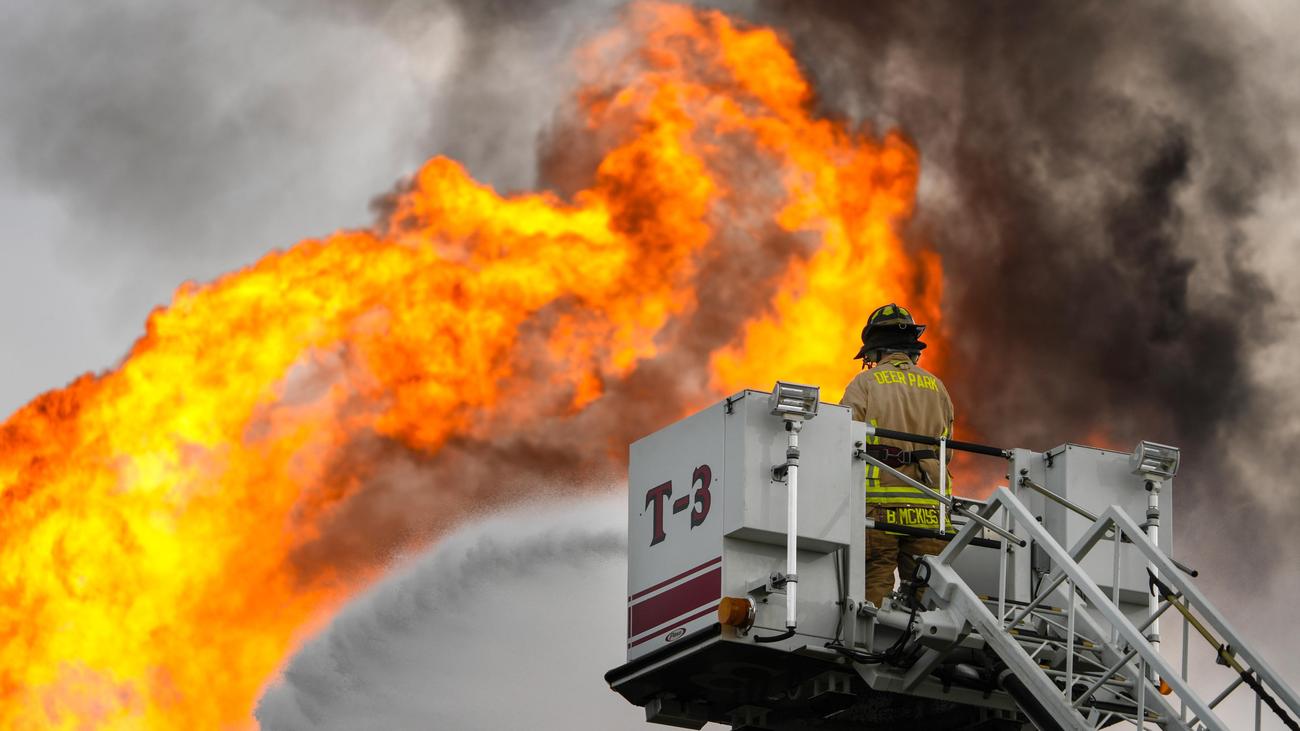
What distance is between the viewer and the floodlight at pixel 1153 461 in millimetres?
22875

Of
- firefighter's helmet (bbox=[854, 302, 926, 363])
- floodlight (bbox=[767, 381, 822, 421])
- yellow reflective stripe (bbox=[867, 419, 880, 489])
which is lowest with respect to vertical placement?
yellow reflective stripe (bbox=[867, 419, 880, 489])

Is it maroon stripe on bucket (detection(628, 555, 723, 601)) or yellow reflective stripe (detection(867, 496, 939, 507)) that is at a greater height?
yellow reflective stripe (detection(867, 496, 939, 507))

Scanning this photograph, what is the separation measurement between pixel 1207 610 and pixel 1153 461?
3.74m

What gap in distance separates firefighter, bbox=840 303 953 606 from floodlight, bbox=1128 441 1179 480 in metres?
1.76

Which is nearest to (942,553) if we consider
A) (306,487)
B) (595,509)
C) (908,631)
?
(908,631)

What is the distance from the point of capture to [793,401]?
21.4 m

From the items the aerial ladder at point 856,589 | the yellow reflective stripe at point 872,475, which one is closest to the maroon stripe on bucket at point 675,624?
the aerial ladder at point 856,589

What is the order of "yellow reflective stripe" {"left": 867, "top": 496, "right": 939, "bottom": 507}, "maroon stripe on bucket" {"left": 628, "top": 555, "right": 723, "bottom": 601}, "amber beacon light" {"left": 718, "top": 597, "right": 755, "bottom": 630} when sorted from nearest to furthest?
"amber beacon light" {"left": 718, "top": 597, "right": 755, "bottom": 630}
"maroon stripe on bucket" {"left": 628, "top": 555, "right": 723, "bottom": 601}
"yellow reflective stripe" {"left": 867, "top": 496, "right": 939, "bottom": 507}

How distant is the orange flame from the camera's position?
3388 centimetres

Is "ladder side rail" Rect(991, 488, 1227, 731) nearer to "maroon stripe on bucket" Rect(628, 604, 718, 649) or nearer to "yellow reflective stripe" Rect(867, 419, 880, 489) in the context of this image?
"yellow reflective stripe" Rect(867, 419, 880, 489)

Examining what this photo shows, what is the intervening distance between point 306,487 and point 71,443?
3.45 metres

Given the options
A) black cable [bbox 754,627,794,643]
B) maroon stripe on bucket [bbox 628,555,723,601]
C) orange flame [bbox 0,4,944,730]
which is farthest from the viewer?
orange flame [bbox 0,4,944,730]

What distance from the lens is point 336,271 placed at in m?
34.9

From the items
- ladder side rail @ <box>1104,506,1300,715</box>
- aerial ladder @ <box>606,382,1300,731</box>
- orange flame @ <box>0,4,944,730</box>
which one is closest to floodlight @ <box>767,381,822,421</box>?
aerial ladder @ <box>606,382,1300,731</box>
